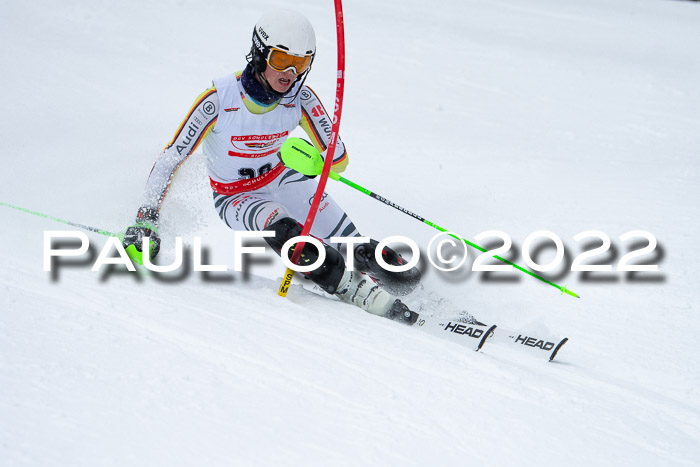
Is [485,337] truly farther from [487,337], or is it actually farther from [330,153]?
[330,153]

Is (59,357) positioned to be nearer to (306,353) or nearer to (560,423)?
(306,353)

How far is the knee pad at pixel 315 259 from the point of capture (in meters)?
3.29

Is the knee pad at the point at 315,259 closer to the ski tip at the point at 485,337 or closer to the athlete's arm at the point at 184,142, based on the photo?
the athlete's arm at the point at 184,142

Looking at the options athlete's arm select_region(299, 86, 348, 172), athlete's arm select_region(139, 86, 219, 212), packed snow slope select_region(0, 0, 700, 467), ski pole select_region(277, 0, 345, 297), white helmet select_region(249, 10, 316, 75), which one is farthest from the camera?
athlete's arm select_region(299, 86, 348, 172)

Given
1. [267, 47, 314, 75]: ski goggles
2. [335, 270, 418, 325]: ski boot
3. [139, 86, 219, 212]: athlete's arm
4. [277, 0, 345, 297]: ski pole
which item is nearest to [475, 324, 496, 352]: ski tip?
[335, 270, 418, 325]: ski boot

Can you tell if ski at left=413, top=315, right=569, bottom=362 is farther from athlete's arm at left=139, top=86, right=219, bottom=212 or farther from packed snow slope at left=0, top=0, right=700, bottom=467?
athlete's arm at left=139, top=86, right=219, bottom=212

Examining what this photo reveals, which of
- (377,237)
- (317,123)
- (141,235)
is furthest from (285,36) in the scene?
(377,237)

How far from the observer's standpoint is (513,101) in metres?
7.55

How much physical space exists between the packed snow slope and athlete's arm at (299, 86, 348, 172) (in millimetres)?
707

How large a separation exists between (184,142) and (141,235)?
0.55m

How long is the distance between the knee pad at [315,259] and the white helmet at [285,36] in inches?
32.2

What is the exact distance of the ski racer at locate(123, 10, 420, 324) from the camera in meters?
3.29

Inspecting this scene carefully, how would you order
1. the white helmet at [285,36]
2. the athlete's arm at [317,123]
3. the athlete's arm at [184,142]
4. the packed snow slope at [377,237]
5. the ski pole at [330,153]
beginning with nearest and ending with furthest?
the packed snow slope at [377,237], the ski pole at [330,153], the white helmet at [285,36], the athlete's arm at [184,142], the athlete's arm at [317,123]

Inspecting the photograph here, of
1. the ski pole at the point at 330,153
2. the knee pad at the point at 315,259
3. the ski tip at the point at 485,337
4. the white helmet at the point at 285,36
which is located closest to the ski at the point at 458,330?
the ski tip at the point at 485,337
